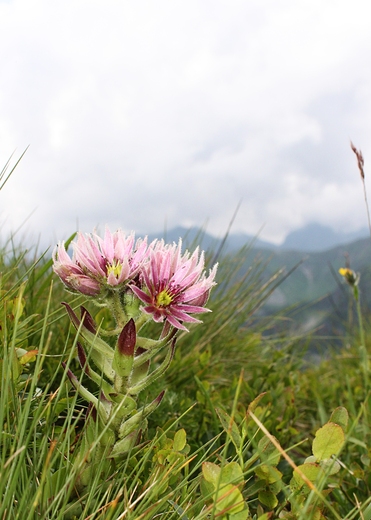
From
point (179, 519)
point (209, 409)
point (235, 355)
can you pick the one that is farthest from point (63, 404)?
point (235, 355)

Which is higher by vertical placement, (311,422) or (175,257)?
(175,257)

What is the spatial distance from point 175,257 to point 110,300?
239mm

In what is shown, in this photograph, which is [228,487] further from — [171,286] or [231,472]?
[171,286]

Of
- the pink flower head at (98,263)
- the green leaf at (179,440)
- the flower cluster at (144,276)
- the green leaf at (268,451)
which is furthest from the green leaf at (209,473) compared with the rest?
the pink flower head at (98,263)

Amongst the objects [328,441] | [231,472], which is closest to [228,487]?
[231,472]

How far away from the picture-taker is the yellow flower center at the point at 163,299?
1.29m

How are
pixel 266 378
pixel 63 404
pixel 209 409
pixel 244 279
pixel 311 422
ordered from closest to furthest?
pixel 63 404 < pixel 209 409 < pixel 266 378 < pixel 311 422 < pixel 244 279

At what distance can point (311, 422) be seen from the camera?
3113 millimetres

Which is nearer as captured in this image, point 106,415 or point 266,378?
point 106,415

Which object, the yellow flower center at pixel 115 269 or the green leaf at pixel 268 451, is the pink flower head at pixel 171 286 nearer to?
the yellow flower center at pixel 115 269

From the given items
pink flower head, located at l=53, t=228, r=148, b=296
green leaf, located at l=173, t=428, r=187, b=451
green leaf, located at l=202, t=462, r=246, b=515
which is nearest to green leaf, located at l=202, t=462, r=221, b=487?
green leaf, located at l=202, t=462, r=246, b=515

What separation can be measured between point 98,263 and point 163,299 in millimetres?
224

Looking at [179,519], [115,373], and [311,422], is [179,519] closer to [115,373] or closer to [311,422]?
[115,373]

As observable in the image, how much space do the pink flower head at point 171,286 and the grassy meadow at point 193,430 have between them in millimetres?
260
